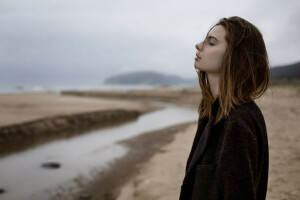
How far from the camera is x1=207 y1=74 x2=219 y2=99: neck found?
4.97 feet

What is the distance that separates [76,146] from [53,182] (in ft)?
12.3

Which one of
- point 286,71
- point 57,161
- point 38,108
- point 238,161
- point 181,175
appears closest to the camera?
point 238,161

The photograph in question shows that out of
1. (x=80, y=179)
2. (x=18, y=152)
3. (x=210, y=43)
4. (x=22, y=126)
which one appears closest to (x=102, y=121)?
(x=22, y=126)

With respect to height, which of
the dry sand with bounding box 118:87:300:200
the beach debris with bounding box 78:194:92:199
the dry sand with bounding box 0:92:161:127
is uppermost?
the dry sand with bounding box 118:87:300:200

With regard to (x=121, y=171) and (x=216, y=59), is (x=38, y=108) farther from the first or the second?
(x=216, y=59)

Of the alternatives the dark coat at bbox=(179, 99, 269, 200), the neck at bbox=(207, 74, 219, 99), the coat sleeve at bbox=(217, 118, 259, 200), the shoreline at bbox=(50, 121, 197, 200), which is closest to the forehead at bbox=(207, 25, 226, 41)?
the neck at bbox=(207, 74, 219, 99)

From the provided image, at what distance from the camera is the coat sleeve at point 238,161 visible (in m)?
1.21

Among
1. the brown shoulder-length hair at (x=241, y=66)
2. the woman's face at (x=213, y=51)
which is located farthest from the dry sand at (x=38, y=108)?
the brown shoulder-length hair at (x=241, y=66)

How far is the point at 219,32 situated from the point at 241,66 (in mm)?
257

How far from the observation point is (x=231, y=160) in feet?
4.03

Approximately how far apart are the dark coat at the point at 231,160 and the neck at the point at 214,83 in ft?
0.20

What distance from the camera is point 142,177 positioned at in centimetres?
632

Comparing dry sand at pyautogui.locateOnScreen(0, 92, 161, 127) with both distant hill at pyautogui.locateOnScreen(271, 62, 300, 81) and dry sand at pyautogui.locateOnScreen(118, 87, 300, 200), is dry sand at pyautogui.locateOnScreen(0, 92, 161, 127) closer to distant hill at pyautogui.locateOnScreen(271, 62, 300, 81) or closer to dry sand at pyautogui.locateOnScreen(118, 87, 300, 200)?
dry sand at pyautogui.locateOnScreen(118, 87, 300, 200)

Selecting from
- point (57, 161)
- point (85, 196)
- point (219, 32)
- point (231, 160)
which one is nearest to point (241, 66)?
point (219, 32)
